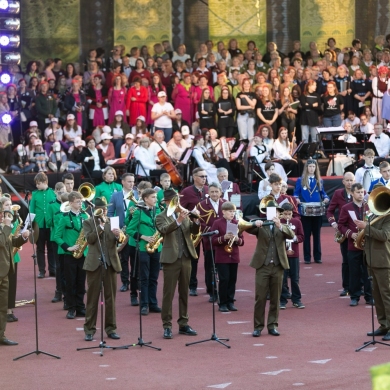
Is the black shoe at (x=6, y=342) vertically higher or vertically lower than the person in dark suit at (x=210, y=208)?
lower

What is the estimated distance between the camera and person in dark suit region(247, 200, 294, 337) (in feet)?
42.3

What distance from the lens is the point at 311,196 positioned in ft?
59.9

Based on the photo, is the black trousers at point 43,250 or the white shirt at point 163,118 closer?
the black trousers at point 43,250

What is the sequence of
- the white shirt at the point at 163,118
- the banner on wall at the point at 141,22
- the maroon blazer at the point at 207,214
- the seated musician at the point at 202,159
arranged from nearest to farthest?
1. the maroon blazer at the point at 207,214
2. the seated musician at the point at 202,159
3. the white shirt at the point at 163,118
4. the banner on wall at the point at 141,22

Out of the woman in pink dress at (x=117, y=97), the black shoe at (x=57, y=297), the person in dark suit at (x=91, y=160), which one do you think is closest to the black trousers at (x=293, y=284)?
the black shoe at (x=57, y=297)

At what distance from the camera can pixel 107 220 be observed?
1297 centimetres

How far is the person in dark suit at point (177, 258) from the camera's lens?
42.6 feet

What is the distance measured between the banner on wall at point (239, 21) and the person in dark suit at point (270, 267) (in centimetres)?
2116

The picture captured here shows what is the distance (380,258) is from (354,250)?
202cm

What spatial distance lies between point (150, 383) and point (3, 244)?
3.18 metres

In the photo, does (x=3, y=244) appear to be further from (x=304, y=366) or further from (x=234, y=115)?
(x=234, y=115)

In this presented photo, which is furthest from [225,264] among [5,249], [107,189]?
[107,189]

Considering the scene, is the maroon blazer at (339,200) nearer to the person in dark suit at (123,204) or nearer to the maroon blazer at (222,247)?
the maroon blazer at (222,247)

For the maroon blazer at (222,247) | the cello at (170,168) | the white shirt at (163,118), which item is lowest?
the maroon blazer at (222,247)
